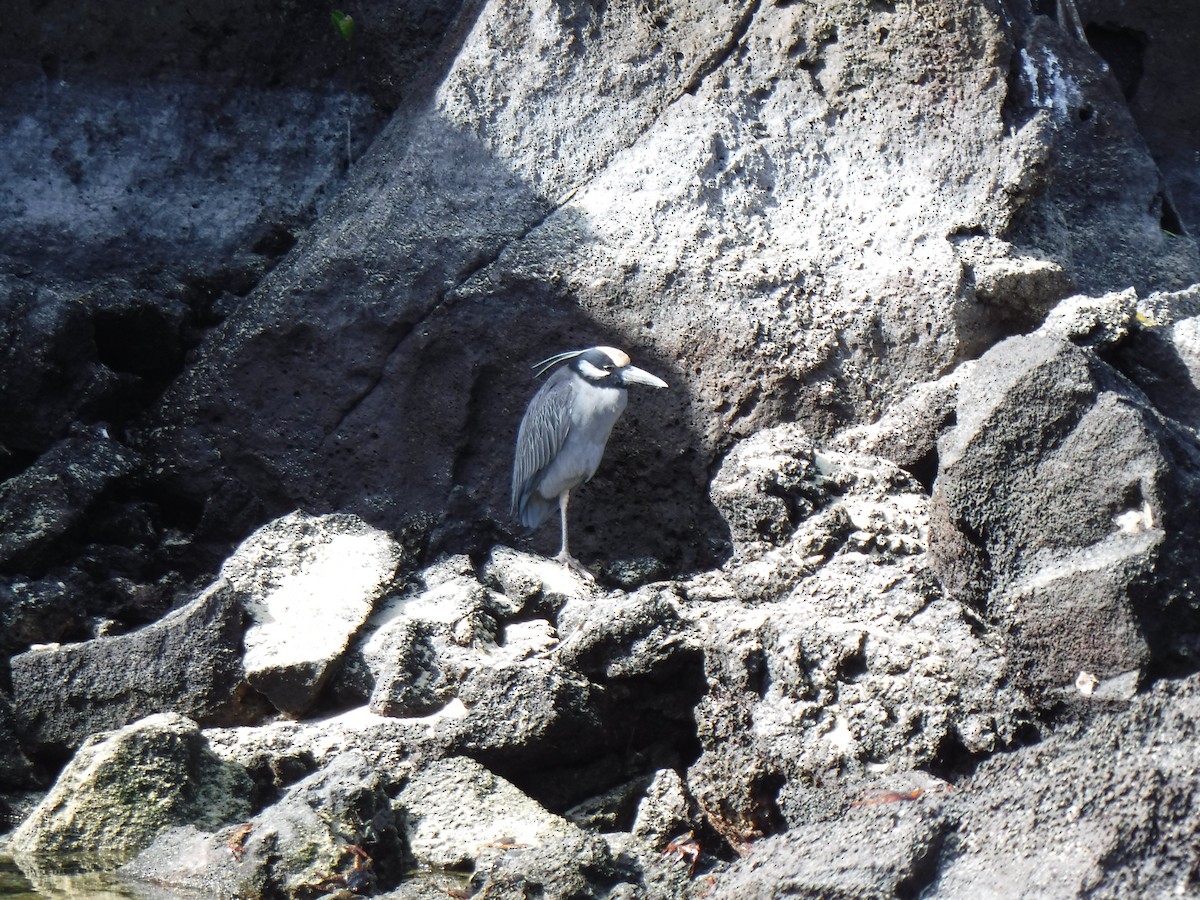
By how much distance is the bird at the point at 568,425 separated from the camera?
4.89m

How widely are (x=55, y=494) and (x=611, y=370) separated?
2188mm

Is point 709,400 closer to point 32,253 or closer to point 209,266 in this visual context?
point 209,266

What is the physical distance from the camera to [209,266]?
20.7 ft

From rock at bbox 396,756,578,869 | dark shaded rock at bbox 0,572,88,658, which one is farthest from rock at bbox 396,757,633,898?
dark shaded rock at bbox 0,572,88,658

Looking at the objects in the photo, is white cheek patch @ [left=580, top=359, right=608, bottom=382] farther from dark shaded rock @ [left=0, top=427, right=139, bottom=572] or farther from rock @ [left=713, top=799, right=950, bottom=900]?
rock @ [left=713, top=799, right=950, bottom=900]

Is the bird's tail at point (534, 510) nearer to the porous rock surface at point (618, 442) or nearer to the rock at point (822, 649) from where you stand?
the porous rock surface at point (618, 442)

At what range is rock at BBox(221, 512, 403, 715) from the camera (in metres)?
4.28

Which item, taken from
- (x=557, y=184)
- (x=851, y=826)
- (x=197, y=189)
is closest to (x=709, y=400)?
(x=557, y=184)

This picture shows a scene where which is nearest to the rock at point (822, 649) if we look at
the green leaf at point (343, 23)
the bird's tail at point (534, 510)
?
the bird's tail at point (534, 510)

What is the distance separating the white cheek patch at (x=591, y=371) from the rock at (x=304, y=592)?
93cm

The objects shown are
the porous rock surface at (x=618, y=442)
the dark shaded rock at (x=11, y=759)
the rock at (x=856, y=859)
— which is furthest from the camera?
the dark shaded rock at (x=11, y=759)

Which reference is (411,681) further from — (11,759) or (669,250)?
(669,250)

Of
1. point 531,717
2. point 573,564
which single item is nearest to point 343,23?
point 573,564

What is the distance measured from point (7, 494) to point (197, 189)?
81.3 inches
